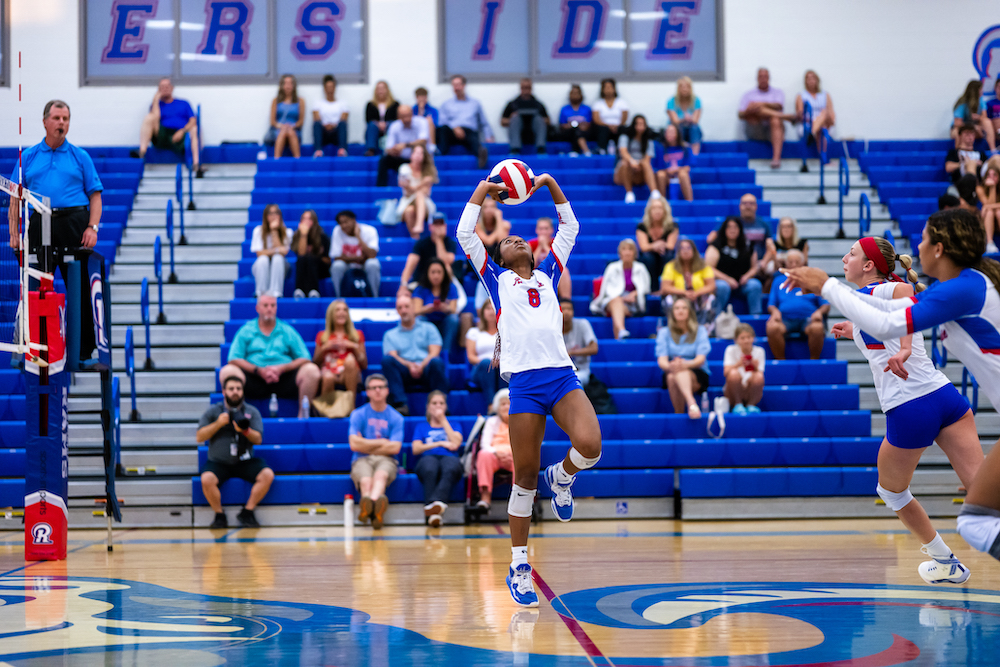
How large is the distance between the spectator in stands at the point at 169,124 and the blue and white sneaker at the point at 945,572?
41.3ft

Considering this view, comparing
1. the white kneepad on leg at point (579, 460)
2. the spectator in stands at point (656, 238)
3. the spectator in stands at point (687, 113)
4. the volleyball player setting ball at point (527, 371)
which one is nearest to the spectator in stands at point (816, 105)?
the spectator in stands at point (687, 113)

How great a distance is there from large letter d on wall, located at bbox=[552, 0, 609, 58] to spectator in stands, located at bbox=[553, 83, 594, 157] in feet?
2.78

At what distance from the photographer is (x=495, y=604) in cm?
517

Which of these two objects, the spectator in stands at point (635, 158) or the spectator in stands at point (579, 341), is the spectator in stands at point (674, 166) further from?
the spectator in stands at point (579, 341)

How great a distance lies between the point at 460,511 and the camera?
30.8ft

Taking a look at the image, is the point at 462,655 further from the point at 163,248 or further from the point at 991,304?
the point at 163,248

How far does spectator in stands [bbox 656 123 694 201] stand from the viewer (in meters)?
13.7

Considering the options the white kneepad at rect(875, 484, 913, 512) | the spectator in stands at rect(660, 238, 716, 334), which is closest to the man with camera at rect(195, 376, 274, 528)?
the spectator in stands at rect(660, 238, 716, 334)

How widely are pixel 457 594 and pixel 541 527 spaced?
3.61m

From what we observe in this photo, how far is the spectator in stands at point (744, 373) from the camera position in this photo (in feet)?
33.3

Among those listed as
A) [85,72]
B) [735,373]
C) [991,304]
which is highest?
[85,72]

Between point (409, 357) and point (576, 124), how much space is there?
6206mm

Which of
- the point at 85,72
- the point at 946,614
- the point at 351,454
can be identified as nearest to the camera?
the point at 946,614

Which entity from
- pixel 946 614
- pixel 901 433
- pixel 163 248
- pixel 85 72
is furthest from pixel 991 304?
pixel 85 72
